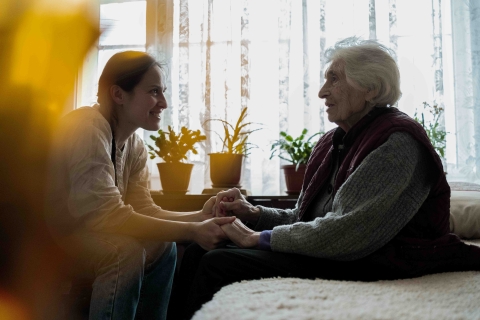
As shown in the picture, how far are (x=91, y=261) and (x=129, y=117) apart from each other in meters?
0.56

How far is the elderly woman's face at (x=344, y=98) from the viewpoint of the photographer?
1.54m

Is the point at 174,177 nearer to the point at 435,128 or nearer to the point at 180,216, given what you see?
the point at 180,216

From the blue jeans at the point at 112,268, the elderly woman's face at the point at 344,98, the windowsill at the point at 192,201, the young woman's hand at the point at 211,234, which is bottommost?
the blue jeans at the point at 112,268

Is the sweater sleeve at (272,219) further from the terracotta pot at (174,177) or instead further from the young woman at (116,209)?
the terracotta pot at (174,177)

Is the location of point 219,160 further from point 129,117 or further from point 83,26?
point 83,26

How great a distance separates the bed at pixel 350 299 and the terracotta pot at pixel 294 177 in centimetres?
139

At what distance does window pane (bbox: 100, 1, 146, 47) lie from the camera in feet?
10.5

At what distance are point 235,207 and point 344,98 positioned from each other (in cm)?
59

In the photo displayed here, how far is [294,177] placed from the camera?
2.63 m

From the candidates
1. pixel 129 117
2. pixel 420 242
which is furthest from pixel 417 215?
pixel 129 117

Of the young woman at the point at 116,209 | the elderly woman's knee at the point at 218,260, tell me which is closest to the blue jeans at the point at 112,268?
the young woman at the point at 116,209

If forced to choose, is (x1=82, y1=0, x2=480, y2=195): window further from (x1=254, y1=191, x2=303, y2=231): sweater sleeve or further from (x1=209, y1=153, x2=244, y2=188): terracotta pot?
(x1=254, y1=191, x2=303, y2=231): sweater sleeve

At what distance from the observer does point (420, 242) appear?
1.26m

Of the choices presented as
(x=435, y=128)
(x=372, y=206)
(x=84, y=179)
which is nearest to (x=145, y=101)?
(x=84, y=179)
